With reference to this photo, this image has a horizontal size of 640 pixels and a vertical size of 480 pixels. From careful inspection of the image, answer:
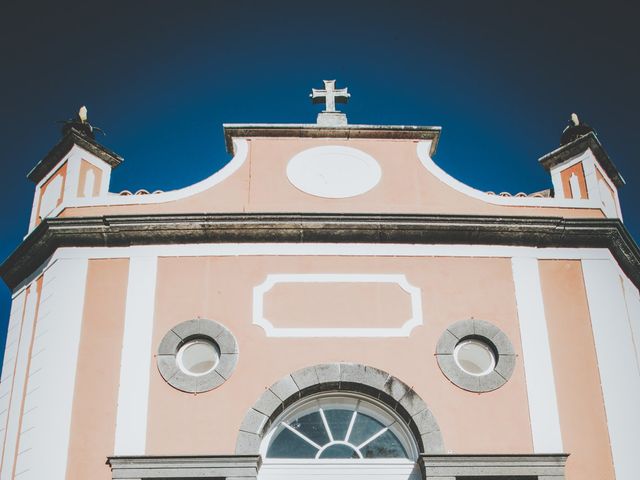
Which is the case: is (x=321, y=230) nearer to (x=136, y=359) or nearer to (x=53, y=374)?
(x=136, y=359)

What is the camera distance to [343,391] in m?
12.4

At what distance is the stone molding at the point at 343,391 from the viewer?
11.9 metres

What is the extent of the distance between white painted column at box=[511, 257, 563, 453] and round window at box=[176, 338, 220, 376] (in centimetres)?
417

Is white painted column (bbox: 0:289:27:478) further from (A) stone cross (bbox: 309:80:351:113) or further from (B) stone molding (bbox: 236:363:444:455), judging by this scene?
(A) stone cross (bbox: 309:80:351:113)

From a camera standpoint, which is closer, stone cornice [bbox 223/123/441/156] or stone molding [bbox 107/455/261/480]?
stone molding [bbox 107/455/261/480]

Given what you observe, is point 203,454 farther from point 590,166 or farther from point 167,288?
point 590,166

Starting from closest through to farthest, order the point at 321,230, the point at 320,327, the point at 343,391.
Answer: the point at 343,391
the point at 320,327
the point at 321,230

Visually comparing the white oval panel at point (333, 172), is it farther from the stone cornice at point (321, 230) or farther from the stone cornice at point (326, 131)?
the stone cornice at point (321, 230)

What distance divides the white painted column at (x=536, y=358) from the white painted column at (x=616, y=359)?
683 millimetres

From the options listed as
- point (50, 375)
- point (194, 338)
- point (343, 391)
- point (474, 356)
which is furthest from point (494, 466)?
point (50, 375)

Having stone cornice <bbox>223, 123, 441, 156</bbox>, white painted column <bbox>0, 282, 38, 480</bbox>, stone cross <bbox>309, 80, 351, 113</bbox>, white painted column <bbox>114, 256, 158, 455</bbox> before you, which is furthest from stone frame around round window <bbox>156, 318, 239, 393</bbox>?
stone cross <bbox>309, 80, 351, 113</bbox>

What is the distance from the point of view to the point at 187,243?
13.3 m

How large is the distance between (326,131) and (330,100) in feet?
3.09

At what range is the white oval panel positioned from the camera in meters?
14.0
